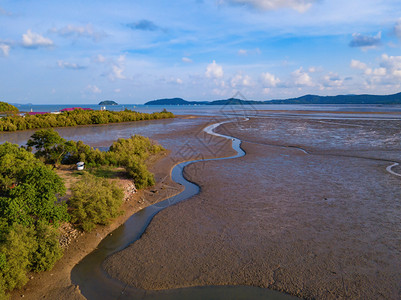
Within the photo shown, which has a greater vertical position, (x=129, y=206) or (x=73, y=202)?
(x=73, y=202)

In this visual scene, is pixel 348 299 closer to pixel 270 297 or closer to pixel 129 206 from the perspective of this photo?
pixel 270 297

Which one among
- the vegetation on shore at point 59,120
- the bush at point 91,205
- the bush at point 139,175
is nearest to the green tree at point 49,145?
the bush at point 139,175

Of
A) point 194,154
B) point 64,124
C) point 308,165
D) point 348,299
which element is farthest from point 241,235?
point 64,124

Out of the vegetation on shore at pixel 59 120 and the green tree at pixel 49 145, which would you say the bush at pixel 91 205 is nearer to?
the green tree at pixel 49 145

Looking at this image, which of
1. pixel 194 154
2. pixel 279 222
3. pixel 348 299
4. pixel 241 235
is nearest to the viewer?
pixel 348 299

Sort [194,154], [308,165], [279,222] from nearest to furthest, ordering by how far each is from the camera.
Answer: [279,222], [308,165], [194,154]
